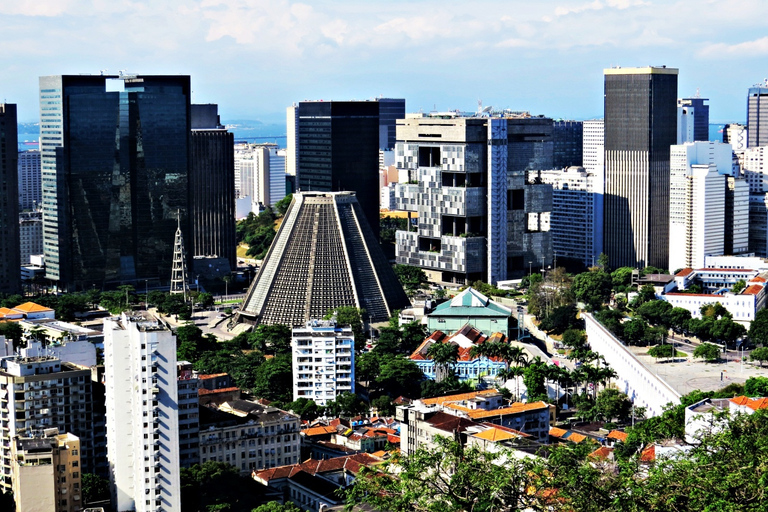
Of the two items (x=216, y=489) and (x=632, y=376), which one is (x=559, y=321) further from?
(x=216, y=489)

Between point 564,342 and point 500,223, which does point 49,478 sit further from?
point 500,223

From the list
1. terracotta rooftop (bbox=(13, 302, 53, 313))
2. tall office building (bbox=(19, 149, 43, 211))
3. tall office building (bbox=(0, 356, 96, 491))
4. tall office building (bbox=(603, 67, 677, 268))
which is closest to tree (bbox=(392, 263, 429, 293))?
tall office building (bbox=(603, 67, 677, 268))

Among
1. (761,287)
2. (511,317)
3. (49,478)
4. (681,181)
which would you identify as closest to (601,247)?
(681,181)

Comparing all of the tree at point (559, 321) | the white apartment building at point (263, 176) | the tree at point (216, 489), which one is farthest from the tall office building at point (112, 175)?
the white apartment building at point (263, 176)

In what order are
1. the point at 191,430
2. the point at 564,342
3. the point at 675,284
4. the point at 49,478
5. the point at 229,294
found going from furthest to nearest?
the point at 229,294
the point at 675,284
the point at 564,342
the point at 191,430
the point at 49,478

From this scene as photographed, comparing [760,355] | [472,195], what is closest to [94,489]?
[760,355]
